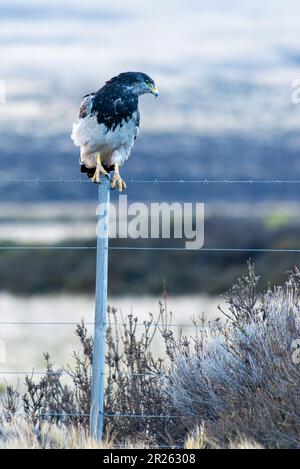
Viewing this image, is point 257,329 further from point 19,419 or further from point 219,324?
point 19,419

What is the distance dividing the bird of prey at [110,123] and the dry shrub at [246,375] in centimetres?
125

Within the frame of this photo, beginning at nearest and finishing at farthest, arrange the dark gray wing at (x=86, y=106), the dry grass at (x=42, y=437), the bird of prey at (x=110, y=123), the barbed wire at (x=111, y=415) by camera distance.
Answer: the dry grass at (x=42, y=437) → the barbed wire at (x=111, y=415) → the bird of prey at (x=110, y=123) → the dark gray wing at (x=86, y=106)

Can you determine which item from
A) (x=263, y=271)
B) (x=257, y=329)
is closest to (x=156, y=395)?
(x=257, y=329)

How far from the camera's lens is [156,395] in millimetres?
7164

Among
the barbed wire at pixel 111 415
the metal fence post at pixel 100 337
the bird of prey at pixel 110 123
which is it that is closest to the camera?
the metal fence post at pixel 100 337

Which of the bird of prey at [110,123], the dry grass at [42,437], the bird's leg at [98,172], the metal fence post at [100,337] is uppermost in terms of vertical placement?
the bird of prey at [110,123]

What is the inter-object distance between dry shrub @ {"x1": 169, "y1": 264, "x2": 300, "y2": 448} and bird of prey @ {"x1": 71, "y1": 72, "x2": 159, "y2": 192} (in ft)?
4.10

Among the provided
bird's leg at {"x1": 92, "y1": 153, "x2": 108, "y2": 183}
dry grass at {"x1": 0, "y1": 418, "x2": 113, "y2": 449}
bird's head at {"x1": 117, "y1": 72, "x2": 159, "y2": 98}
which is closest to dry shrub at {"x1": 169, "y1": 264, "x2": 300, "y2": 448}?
dry grass at {"x1": 0, "y1": 418, "x2": 113, "y2": 449}

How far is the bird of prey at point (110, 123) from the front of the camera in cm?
776

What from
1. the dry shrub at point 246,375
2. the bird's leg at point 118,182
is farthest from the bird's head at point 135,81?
the dry shrub at point 246,375

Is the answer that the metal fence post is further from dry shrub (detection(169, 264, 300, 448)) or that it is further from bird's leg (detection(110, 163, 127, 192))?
dry shrub (detection(169, 264, 300, 448))

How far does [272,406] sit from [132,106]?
2.48m

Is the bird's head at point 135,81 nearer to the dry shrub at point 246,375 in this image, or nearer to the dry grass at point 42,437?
the dry shrub at point 246,375

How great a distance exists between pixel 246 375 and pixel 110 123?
199 cm
